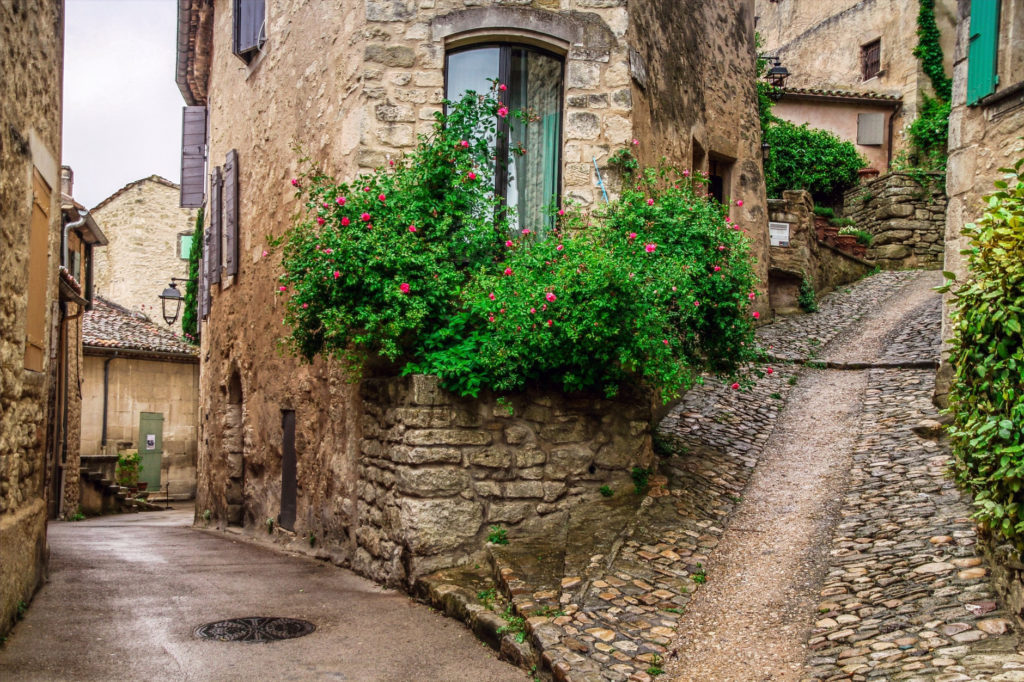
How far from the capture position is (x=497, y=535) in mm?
6922

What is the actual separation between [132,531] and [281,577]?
6388 mm

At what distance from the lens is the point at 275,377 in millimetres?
10234

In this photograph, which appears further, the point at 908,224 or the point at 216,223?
the point at 908,224

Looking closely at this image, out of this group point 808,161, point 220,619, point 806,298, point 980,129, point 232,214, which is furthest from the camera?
point 808,161

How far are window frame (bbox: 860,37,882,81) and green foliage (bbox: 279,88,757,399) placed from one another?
2030cm

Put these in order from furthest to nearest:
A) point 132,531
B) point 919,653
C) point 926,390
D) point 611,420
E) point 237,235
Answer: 1. point 132,531
2. point 237,235
3. point 926,390
4. point 611,420
5. point 919,653

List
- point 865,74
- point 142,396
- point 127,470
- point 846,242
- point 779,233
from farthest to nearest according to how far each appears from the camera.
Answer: point 865,74
point 142,396
point 127,470
point 846,242
point 779,233

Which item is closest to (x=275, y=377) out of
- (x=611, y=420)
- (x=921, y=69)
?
(x=611, y=420)

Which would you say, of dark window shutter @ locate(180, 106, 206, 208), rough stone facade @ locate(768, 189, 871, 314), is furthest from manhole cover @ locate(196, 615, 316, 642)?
rough stone facade @ locate(768, 189, 871, 314)

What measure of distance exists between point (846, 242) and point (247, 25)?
1328cm

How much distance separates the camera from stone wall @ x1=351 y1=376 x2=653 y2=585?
6.82 metres

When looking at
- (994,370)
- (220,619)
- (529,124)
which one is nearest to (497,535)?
(220,619)

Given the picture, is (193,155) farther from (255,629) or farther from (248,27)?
(255,629)

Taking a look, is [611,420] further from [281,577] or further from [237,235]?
[237,235]
